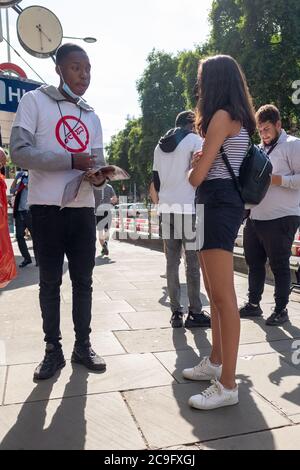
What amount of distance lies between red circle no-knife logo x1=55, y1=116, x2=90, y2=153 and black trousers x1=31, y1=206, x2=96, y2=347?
425 mm

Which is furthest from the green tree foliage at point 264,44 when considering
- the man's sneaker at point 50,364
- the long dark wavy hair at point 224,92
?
the man's sneaker at point 50,364

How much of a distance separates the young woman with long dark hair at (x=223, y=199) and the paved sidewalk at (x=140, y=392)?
7.7 inches

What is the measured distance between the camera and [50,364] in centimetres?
283

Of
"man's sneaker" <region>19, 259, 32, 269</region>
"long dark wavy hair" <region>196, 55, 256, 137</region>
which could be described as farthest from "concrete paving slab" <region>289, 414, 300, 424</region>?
"man's sneaker" <region>19, 259, 32, 269</region>

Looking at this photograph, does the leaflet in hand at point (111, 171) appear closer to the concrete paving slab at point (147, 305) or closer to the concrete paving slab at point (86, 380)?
the concrete paving slab at point (86, 380)

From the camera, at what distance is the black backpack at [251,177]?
7.80ft

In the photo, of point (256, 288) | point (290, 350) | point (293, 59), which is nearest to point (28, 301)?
point (256, 288)

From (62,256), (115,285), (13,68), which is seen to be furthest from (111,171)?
(13,68)

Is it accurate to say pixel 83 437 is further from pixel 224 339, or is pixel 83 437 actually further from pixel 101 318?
pixel 101 318

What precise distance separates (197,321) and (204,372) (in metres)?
1.24

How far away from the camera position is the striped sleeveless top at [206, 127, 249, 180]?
93.0 inches

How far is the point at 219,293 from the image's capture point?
2373mm

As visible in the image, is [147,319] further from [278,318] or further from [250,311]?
[278,318]

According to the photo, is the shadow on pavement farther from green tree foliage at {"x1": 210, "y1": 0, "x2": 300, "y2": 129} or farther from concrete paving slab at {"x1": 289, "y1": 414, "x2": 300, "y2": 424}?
green tree foliage at {"x1": 210, "y1": 0, "x2": 300, "y2": 129}
